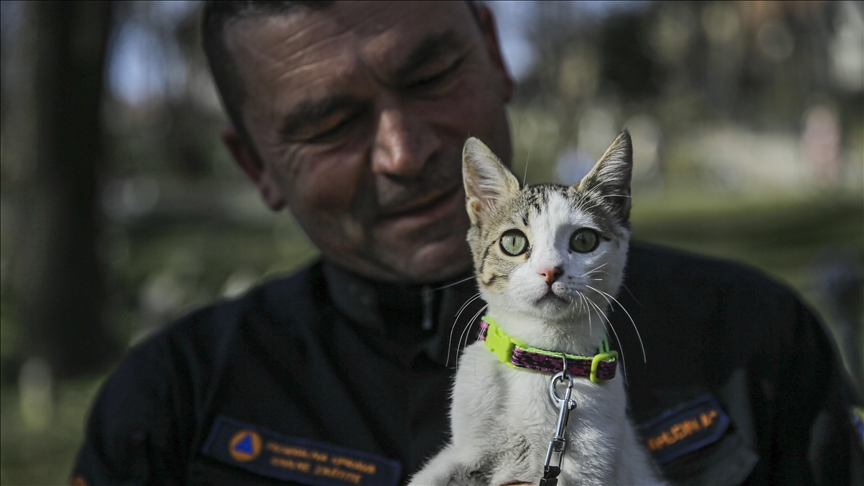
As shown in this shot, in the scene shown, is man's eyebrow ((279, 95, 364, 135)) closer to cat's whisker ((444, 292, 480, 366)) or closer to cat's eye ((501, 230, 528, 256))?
cat's whisker ((444, 292, 480, 366))

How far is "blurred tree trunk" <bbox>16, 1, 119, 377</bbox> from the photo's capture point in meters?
11.7

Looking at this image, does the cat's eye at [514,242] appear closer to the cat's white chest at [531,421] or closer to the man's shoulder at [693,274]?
the cat's white chest at [531,421]

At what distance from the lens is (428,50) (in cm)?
259

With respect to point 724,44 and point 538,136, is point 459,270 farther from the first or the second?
point 724,44

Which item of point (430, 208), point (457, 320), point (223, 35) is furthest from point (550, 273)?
point (223, 35)

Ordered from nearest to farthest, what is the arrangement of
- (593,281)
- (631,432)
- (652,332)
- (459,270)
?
(593,281) < (631,432) < (652,332) < (459,270)

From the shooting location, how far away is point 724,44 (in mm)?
3303

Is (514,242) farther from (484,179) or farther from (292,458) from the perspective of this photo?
(292,458)

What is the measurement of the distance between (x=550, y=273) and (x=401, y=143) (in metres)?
0.90

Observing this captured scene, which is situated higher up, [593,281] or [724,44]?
[724,44]

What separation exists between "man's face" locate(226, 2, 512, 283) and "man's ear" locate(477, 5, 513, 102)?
0.79ft

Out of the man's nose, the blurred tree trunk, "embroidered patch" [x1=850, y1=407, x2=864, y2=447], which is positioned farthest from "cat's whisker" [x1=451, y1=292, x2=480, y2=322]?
the blurred tree trunk

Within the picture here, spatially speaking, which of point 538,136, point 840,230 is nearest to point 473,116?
point 538,136

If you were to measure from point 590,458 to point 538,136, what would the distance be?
4.57 feet
